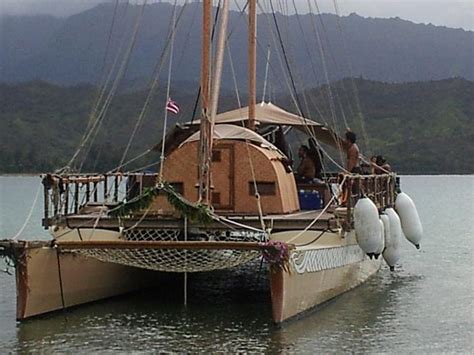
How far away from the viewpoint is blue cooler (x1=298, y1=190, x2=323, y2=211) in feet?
67.5

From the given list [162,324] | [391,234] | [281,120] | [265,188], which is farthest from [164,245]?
[281,120]

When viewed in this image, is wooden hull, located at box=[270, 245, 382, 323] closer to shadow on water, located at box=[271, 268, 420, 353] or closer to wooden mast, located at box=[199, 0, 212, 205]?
shadow on water, located at box=[271, 268, 420, 353]

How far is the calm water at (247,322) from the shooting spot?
1507 cm

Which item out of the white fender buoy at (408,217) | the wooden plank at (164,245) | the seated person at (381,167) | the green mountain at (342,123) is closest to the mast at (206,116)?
the wooden plank at (164,245)

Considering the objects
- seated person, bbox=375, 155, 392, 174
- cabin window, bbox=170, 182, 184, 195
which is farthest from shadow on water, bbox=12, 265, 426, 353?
seated person, bbox=375, 155, 392, 174

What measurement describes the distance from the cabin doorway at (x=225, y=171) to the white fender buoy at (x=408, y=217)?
19.7ft

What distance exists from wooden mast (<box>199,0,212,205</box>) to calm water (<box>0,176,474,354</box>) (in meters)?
2.21

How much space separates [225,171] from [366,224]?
2684mm

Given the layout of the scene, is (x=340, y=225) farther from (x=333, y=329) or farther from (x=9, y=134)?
(x=9, y=134)

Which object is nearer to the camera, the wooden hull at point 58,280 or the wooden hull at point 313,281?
the wooden hull at point 313,281

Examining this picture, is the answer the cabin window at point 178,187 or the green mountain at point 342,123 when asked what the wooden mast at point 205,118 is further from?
the green mountain at point 342,123

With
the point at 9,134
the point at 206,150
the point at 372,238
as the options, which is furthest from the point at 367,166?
the point at 9,134

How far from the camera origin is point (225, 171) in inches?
724

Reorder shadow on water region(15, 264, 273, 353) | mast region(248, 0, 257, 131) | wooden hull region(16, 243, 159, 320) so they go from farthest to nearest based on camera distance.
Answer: mast region(248, 0, 257, 131) < wooden hull region(16, 243, 159, 320) < shadow on water region(15, 264, 273, 353)
